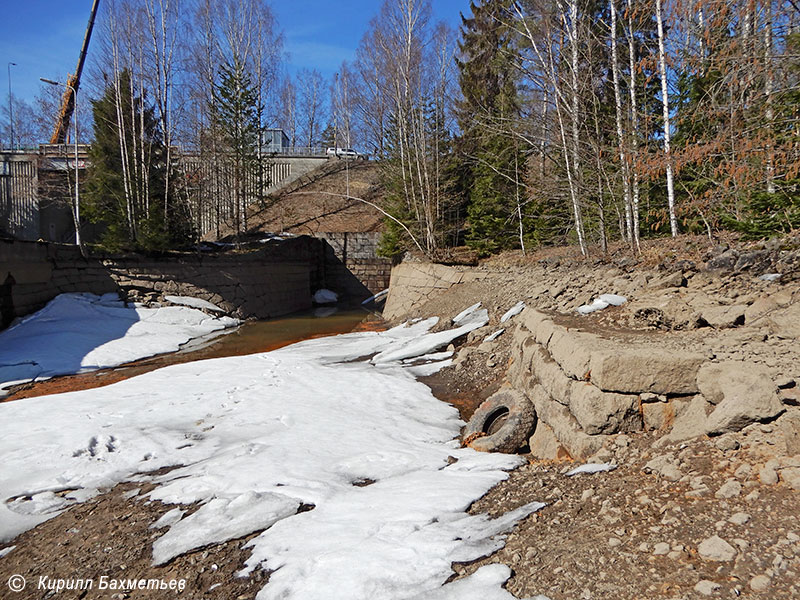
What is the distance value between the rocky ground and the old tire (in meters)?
0.28

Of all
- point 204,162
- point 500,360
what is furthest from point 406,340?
point 204,162

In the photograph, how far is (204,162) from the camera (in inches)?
859

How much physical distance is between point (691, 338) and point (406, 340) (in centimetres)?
602

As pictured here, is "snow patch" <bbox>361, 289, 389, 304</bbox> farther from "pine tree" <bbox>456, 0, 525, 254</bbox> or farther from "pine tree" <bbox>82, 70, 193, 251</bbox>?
"pine tree" <bbox>82, 70, 193, 251</bbox>

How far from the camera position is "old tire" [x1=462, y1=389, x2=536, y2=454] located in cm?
436

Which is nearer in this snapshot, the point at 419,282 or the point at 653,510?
the point at 653,510

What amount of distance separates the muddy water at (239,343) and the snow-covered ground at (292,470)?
229 cm

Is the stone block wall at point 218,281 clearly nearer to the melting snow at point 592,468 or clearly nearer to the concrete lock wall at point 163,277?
the concrete lock wall at point 163,277

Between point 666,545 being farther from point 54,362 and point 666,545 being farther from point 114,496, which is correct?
point 54,362

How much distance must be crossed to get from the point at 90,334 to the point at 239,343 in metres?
3.60

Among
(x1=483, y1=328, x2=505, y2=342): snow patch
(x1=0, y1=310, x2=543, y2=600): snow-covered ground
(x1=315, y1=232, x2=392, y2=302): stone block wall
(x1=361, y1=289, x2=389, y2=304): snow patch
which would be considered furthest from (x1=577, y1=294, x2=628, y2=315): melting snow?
(x1=315, y1=232, x2=392, y2=302): stone block wall

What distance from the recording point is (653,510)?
239 cm

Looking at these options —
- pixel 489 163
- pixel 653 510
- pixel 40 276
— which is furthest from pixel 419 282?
pixel 653 510

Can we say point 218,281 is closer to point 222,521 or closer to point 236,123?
point 236,123
